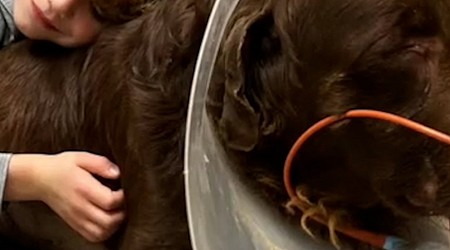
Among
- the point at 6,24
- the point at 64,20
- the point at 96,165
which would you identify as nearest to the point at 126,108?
the point at 96,165

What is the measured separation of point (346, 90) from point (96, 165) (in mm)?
511

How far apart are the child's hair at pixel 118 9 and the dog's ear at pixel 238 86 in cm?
33

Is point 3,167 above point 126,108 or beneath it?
beneath

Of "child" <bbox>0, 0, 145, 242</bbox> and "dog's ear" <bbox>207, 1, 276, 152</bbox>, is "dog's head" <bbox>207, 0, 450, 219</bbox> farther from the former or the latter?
"child" <bbox>0, 0, 145, 242</bbox>

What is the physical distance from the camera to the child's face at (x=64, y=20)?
177cm

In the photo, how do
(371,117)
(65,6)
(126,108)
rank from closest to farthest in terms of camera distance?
(371,117) → (126,108) → (65,6)

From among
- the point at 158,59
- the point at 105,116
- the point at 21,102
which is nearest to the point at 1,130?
the point at 21,102

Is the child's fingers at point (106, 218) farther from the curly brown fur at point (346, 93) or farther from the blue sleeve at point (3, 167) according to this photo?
the curly brown fur at point (346, 93)

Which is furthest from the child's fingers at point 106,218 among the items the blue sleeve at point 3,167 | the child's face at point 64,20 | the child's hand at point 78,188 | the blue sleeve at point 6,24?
the blue sleeve at point 6,24

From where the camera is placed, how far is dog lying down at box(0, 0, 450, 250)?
4.23ft

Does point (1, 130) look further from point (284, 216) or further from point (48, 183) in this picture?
point (284, 216)

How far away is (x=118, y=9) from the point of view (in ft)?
5.65

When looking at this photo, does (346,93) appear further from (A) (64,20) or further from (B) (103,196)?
(A) (64,20)

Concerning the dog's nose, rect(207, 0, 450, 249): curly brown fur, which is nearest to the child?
rect(207, 0, 450, 249): curly brown fur
